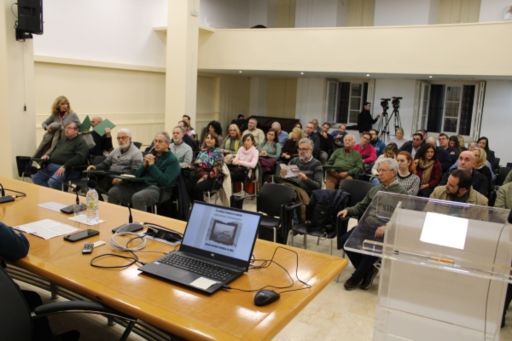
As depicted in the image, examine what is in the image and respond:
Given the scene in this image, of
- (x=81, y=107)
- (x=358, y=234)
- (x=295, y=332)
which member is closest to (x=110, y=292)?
(x=358, y=234)

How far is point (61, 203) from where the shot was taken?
10.7ft

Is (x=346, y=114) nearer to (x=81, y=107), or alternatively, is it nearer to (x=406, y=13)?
(x=406, y=13)

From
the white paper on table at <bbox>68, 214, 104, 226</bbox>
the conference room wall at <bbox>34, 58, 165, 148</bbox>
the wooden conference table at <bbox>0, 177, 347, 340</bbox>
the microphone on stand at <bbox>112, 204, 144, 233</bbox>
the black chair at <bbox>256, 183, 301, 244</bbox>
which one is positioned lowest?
the black chair at <bbox>256, 183, 301, 244</bbox>

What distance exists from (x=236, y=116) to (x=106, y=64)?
4.82 meters

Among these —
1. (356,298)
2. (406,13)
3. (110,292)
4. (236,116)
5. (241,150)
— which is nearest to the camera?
(110,292)

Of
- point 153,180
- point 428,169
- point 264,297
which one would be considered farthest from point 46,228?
point 428,169

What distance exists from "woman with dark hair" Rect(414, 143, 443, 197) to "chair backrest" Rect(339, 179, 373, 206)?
1.21 metres

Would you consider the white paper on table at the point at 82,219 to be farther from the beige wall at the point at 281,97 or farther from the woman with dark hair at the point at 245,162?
the beige wall at the point at 281,97

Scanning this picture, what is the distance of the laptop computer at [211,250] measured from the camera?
2.10 meters

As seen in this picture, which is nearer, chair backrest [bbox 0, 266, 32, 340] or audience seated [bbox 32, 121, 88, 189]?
chair backrest [bbox 0, 266, 32, 340]

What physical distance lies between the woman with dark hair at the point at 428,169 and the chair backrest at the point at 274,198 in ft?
6.18

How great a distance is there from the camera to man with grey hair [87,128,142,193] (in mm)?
5175

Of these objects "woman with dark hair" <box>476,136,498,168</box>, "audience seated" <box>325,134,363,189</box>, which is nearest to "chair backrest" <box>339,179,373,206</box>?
"audience seated" <box>325,134,363,189</box>

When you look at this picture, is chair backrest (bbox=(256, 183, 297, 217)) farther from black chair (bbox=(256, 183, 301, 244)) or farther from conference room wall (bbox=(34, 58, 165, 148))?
conference room wall (bbox=(34, 58, 165, 148))
